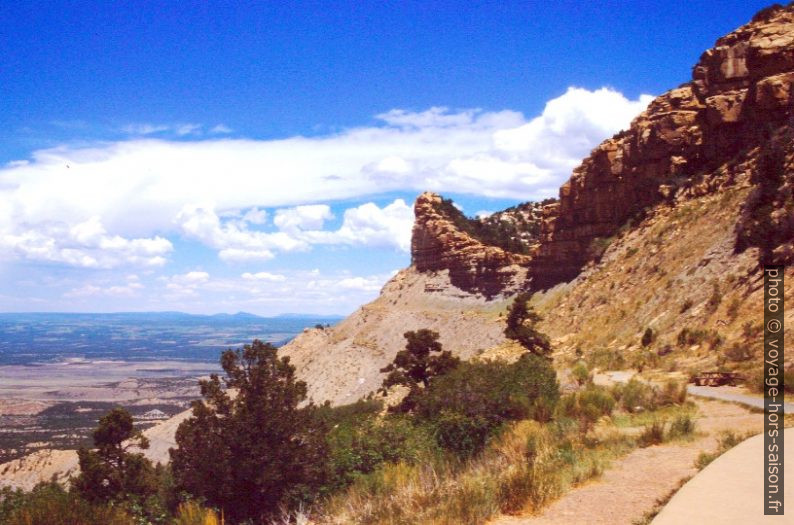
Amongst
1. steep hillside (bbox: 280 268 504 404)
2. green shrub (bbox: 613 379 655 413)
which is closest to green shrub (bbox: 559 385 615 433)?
green shrub (bbox: 613 379 655 413)

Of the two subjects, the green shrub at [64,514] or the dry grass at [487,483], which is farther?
the green shrub at [64,514]

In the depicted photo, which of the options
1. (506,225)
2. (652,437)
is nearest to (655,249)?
(652,437)

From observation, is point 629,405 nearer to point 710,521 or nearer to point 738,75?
point 710,521

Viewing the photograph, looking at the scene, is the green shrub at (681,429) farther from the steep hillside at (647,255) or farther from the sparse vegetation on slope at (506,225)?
the sparse vegetation on slope at (506,225)

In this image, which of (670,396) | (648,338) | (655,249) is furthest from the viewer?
(655,249)

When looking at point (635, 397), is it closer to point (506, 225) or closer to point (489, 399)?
point (489, 399)

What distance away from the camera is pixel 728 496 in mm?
7223

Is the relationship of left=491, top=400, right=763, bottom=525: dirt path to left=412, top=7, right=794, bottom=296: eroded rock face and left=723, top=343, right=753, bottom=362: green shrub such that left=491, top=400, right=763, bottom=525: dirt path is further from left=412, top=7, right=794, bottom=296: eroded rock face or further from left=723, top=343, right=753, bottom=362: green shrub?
left=412, top=7, right=794, bottom=296: eroded rock face

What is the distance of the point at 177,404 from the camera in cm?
14950

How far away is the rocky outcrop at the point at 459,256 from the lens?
230 feet

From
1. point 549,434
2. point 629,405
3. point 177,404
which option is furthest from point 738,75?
point 177,404

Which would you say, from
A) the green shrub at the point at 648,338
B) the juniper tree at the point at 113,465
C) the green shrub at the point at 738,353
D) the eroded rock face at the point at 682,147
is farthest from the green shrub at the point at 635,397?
the eroded rock face at the point at 682,147

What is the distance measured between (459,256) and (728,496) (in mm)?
70374

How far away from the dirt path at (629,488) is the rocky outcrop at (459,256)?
2240 inches
